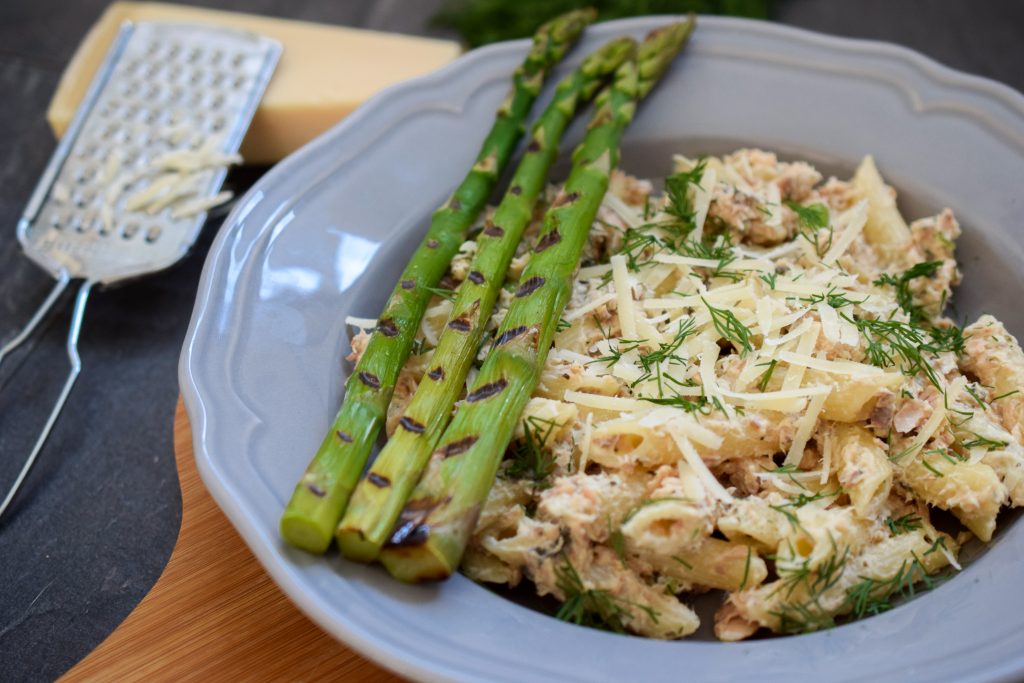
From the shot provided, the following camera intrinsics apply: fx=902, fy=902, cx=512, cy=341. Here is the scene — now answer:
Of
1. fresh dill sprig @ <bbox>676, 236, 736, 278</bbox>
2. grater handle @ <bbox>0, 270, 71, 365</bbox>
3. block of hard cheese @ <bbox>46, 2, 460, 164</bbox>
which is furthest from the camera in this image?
block of hard cheese @ <bbox>46, 2, 460, 164</bbox>

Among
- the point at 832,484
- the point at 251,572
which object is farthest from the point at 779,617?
the point at 251,572

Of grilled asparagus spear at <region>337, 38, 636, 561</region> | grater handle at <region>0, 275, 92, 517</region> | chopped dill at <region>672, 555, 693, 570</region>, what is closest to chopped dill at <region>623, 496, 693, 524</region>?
chopped dill at <region>672, 555, 693, 570</region>

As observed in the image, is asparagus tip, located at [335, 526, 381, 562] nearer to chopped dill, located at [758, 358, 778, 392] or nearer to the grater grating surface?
chopped dill, located at [758, 358, 778, 392]

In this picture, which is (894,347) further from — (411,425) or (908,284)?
(411,425)

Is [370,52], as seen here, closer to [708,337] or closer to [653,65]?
[653,65]

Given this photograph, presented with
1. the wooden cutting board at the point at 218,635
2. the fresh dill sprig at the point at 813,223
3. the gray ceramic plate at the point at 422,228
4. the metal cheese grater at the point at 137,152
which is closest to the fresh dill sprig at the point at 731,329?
the fresh dill sprig at the point at 813,223

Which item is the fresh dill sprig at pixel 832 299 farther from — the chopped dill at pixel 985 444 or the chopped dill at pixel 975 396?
the chopped dill at pixel 985 444
